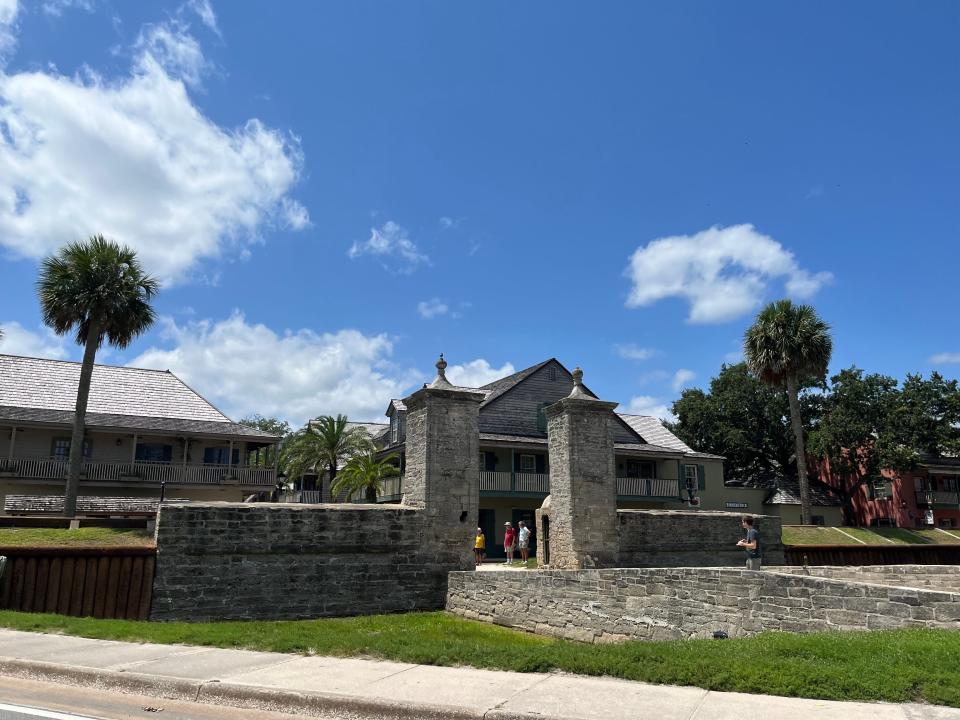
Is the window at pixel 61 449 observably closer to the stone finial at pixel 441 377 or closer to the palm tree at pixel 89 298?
the palm tree at pixel 89 298

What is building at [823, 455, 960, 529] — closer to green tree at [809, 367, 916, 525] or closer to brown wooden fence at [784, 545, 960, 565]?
green tree at [809, 367, 916, 525]

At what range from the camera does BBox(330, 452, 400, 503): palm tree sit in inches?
1309

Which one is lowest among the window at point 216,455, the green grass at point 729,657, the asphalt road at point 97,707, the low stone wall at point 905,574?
the asphalt road at point 97,707

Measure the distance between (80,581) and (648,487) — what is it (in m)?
27.2

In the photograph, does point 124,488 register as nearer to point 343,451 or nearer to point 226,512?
point 343,451

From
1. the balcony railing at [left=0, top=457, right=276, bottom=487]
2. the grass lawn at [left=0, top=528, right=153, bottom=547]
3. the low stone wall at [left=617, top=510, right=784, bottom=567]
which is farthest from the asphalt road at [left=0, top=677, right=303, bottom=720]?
the balcony railing at [left=0, top=457, right=276, bottom=487]

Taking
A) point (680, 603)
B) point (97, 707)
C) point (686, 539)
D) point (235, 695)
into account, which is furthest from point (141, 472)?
point (235, 695)

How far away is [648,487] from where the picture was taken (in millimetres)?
35594

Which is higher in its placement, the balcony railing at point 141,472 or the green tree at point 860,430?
the green tree at point 860,430

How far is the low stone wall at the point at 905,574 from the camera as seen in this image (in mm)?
A: 13352

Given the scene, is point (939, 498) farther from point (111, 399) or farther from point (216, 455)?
point (111, 399)

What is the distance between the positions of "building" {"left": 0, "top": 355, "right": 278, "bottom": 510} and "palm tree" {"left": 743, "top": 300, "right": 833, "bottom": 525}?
24.9m

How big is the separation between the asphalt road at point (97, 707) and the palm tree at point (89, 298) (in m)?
19.0

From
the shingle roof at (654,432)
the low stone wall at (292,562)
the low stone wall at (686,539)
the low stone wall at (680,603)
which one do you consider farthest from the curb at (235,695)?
the shingle roof at (654,432)
